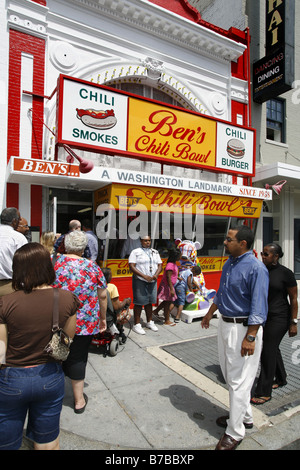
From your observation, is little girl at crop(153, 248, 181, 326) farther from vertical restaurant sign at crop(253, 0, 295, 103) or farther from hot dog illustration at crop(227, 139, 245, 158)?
vertical restaurant sign at crop(253, 0, 295, 103)

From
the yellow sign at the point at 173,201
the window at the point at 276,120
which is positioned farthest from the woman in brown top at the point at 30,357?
the window at the point at 276,120

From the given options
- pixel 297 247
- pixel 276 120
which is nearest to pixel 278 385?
pixel 297 247

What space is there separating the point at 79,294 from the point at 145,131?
17.3ft

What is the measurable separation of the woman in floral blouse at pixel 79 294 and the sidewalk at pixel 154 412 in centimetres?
32

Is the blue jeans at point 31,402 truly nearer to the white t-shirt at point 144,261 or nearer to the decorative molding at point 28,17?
the white t-shirt at point 144,261

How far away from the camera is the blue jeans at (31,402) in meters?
Result: 1.81

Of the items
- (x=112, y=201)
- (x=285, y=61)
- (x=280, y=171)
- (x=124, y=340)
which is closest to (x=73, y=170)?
(x=112, y=201)

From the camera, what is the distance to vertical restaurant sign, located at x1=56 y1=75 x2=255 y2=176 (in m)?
6.20

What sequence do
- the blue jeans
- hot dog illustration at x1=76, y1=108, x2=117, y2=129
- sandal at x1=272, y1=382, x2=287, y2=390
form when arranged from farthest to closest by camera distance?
hot dog illustration at x1=76, y1=108, x2=117, y2=129 → sandal at x1=272, y1=382, x2=287, y2=390 → the blue jeans

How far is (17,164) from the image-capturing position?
5574 mm

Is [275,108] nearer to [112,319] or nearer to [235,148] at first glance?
[235,148]

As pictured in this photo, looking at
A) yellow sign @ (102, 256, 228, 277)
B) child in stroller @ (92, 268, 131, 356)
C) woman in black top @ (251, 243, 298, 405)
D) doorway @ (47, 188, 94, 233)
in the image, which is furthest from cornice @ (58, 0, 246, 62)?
woman in black top @ (251, 243, 298, 405)

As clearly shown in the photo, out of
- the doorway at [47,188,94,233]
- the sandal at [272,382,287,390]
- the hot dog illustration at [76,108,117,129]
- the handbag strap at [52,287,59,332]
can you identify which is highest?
the hot dog illustration at [76,108,117,129]

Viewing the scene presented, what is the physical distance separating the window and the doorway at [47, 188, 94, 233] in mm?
8409
